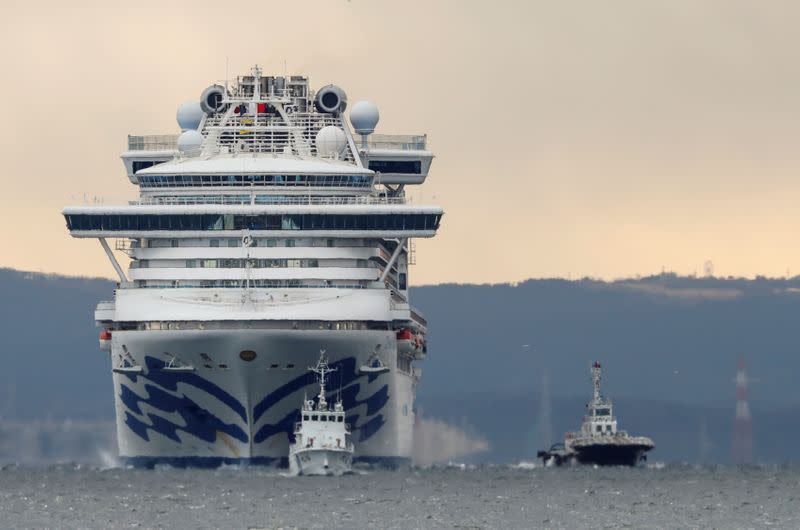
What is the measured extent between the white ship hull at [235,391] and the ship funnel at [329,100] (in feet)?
56.5

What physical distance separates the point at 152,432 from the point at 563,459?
41.8m

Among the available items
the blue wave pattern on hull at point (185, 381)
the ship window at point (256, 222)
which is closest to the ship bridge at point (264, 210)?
the ship window at point (256, 222)

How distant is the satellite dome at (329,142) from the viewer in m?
143

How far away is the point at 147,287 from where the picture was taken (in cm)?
13275

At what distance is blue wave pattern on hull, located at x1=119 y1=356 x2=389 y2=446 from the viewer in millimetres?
129625

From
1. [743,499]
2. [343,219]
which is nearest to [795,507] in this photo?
[743,499]

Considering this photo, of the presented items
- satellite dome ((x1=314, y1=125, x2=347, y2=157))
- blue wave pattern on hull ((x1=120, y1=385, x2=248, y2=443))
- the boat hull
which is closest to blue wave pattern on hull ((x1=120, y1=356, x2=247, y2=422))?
blue wave pattern on hull ((x1=120, y1=385, x2=248, y2=443))

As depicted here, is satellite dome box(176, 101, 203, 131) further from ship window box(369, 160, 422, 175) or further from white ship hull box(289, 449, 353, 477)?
white ship hull box(289, 449, 353, 477)

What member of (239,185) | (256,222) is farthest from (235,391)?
(239,185)

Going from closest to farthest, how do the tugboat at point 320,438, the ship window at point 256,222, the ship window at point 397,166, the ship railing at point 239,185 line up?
the tugboat at point 320,438
the ship window at point 256,222
the ship railing at point 239,185
the ship window at point 397,166

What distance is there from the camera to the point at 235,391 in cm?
12938

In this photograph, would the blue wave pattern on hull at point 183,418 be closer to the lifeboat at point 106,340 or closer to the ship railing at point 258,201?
the lifeboat at point 106,340

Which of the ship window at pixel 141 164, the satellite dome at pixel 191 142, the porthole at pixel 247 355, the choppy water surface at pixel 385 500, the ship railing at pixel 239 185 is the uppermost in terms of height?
the satellite dome at pixel 191 142

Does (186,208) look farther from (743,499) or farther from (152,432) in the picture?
(743,499)
